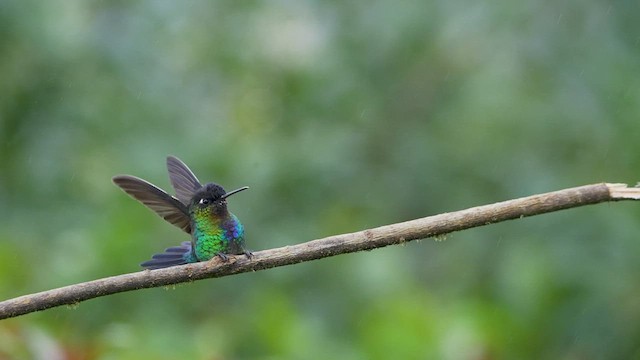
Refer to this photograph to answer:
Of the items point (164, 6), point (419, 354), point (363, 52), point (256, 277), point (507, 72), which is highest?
point (164, 6)

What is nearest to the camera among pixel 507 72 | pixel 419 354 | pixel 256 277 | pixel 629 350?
pixel 419 354

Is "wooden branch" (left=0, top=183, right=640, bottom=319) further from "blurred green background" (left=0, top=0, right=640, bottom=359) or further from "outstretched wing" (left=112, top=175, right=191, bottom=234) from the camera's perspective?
"blurred green background" (left=0, top=0, right=640, bottom=359)

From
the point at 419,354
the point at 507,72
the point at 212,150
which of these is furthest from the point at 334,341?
the point at 507,72

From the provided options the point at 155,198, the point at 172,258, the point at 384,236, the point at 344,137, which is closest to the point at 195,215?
the point at 155,198

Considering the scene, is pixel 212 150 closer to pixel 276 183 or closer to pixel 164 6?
pixel 276 183

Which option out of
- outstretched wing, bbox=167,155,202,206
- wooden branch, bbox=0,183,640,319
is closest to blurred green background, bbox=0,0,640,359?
outstretched wing, bbox=167,155,202,206

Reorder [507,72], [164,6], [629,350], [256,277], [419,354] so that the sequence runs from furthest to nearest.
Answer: [164,6] → [507,72] → [256,277] → [629,350] → [419,354]
